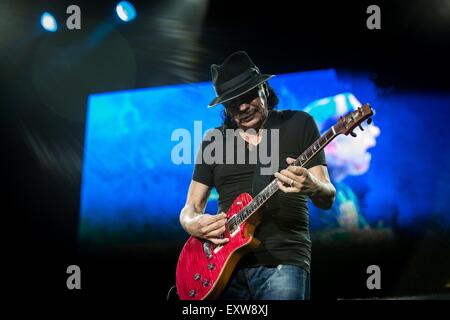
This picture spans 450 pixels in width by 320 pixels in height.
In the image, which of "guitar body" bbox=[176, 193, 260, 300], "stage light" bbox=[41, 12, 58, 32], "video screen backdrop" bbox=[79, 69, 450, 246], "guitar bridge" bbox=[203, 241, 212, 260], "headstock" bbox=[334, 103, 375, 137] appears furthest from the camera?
"stage light" bbox=[41, 12, 58, 32]

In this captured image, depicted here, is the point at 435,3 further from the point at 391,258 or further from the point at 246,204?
the point at 246,204

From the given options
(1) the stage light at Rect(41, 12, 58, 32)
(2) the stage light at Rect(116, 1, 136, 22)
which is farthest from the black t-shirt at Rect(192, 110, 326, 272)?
(1) the stage light at Rect(41, 12, 58, 32)

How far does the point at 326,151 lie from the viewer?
3.34 meters

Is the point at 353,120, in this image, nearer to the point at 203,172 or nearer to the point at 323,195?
the point at 323,195

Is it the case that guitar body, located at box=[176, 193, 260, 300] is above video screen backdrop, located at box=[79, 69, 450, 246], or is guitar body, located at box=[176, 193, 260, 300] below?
below

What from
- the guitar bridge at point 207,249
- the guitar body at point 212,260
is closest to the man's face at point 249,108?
the guitar body at point 212,260

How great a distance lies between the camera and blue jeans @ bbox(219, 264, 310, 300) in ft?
6.50

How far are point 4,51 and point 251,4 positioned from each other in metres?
2.46

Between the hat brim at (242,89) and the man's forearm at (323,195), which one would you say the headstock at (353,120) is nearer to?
the man's forearm at (323,195)

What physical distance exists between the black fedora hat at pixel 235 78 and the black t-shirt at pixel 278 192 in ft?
0.70

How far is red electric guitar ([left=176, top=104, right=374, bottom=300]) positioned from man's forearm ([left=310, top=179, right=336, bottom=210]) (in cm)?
15

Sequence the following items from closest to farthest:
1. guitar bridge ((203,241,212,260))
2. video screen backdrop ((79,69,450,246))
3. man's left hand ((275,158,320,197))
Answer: man's left hand ((275,158,320,197)) → guitar bridge ((203,241,212,260)) → video screen backdrop ((79,69,450,246))

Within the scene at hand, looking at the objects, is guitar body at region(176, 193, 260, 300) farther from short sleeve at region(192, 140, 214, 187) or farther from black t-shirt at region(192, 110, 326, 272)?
short sleeve at region(192, 140, 214, 187)
